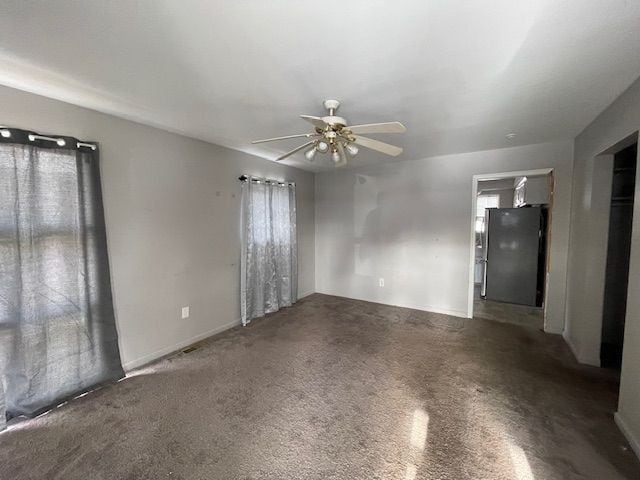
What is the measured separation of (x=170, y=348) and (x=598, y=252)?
432 cm

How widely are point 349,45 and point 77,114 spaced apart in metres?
2.22

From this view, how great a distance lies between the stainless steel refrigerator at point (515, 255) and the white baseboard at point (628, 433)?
308cm

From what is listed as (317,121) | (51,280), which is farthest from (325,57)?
(51,280)

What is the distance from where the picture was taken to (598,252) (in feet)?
7.93

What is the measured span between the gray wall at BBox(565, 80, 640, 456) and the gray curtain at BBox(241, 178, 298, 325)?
3.47 metres

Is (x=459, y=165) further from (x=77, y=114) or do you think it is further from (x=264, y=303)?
(x=77, y=114)

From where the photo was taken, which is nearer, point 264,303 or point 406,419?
point 406,419

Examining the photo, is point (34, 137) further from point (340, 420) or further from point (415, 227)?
point (415, 227)

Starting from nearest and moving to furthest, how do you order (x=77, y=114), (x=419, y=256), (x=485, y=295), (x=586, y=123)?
(x=77, y=114) → (x=586, y=123) → (x=419, y=256) → (x=485, y=295)

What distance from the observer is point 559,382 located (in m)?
2.23

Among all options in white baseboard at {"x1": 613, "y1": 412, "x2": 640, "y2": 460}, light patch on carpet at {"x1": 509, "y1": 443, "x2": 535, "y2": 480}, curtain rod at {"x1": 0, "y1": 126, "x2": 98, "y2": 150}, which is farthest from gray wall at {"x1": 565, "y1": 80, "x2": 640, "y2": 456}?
curtain rod at {"x1": 0, "y1": 126, "x2": 98, "y2": 150}

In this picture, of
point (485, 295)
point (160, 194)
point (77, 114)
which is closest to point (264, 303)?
point (160, 194)

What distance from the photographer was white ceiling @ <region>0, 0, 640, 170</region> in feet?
3.84

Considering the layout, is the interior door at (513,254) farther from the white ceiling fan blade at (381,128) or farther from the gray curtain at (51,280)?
the gray curtain at (51,280)
